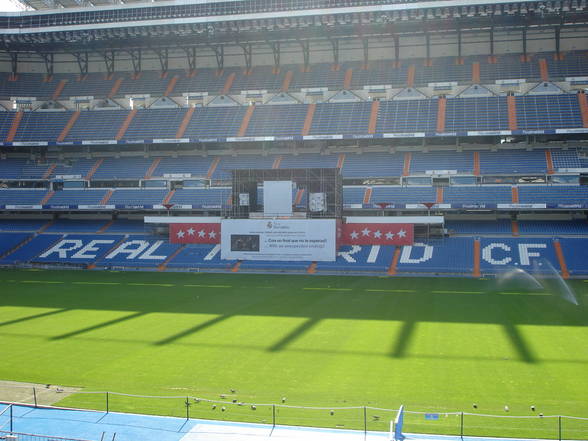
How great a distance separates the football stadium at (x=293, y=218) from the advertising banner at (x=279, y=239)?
6.7 inches

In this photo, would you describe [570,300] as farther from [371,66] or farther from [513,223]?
[371,66]

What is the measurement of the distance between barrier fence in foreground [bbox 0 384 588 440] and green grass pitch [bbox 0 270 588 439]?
2.2 inches

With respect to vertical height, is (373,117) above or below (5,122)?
below

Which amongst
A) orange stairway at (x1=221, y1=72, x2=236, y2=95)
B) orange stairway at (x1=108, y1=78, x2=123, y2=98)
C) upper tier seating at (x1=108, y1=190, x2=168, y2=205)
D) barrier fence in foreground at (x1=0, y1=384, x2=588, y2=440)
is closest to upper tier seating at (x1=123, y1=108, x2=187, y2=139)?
orange stairway at (x1=221, y1=72, x2=236, y2=95)

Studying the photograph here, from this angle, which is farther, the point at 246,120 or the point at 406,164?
the point at 246,120

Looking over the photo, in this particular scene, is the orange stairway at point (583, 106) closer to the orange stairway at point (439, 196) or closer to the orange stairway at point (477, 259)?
the orange stairway at point (439, 196)

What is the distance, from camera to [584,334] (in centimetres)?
2309

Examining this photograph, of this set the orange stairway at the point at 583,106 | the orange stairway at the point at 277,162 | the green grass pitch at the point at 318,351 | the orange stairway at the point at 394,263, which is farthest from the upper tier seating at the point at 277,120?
the orange stairway at the point at 583,106

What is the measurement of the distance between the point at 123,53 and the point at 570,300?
180 feet

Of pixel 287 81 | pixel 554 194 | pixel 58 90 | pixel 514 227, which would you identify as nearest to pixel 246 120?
pixel 287 81

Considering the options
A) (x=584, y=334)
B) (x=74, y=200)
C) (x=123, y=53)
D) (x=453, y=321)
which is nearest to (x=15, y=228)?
(x=74, y=200)

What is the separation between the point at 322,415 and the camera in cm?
1486

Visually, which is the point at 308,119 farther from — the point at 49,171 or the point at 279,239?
the point at 49,171

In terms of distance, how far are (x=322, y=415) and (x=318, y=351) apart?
6411mm
